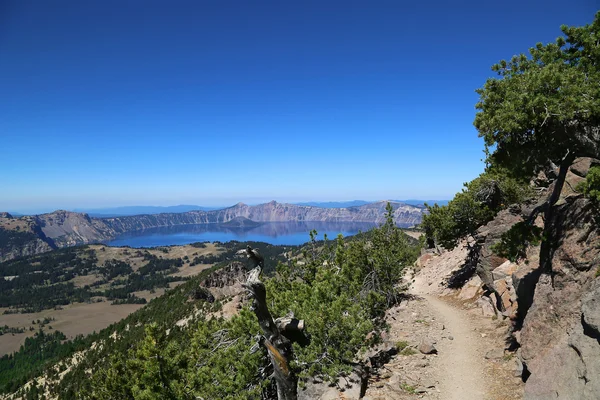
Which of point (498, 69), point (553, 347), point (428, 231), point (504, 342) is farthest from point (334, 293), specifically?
point (428, 231)

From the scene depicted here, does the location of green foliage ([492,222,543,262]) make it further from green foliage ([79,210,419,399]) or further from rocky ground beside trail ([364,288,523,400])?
green foliage ([79,210,419,399])

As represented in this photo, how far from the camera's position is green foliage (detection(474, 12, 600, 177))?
9523mm

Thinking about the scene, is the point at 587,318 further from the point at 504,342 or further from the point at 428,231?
the point at 428,231

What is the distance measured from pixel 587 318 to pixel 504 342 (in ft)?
26.4

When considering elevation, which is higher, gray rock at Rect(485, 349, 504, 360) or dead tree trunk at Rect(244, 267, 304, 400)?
dead tree trunk at Rect(244, 267, 304, 400)

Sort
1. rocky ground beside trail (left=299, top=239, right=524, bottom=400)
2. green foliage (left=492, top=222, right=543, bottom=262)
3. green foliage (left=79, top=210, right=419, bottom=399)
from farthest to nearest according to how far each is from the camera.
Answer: green foliage (left=492, top=222, right=543, bottom=262) < rocky ground beside trail (left=299, top=239, right=524, bottom=400) < green foliage (left=79, top=210, right=419, bottom=399)

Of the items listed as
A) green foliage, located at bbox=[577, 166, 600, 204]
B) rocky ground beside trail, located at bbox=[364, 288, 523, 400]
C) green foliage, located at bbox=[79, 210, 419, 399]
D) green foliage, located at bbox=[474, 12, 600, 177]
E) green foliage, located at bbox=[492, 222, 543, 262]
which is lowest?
rocky ground beside trail, located at bbox=[364, 288, 523, 400]

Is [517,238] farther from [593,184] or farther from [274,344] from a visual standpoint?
[274,344]

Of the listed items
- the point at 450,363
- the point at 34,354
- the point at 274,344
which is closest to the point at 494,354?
the point at 450,363

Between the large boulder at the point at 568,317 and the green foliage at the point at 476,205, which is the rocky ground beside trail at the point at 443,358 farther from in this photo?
the green foliage at the point at 476,205

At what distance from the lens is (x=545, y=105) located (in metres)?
9.55

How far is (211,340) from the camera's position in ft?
47.3

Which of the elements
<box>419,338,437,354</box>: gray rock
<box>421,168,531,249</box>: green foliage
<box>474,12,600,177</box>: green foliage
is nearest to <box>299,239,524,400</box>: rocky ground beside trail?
<box>419,338,437,354</box>: gray rock

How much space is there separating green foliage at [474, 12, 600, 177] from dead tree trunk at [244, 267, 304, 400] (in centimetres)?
934
